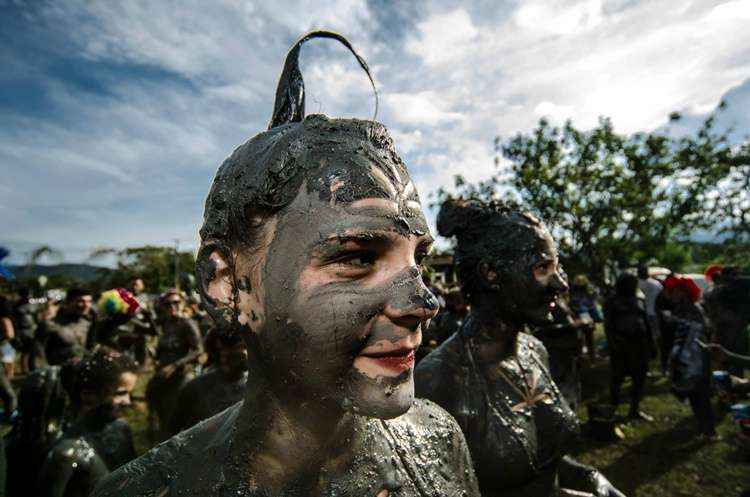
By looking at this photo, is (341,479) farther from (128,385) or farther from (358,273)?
(128,385)

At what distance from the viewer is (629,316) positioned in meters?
8.29

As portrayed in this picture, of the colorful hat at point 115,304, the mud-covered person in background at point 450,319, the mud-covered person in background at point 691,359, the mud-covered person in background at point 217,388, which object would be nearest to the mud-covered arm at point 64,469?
the mud-covered person in background at point 217,388

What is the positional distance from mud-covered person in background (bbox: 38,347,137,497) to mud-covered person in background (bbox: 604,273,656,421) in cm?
819

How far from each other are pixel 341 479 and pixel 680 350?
757cm

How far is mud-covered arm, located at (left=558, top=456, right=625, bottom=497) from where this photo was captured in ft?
9.18

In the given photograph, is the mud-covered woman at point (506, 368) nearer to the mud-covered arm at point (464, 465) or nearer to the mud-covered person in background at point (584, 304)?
the mud-covered arm at point (464, 465)

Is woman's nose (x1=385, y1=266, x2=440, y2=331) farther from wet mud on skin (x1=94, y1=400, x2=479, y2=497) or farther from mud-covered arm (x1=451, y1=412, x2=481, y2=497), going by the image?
mud-covered arm (x1=451, y1=412, x2=481, y2=497)

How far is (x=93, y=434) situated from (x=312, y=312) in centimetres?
315

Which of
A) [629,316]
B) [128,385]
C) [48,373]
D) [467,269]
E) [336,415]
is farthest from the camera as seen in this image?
[629,316]

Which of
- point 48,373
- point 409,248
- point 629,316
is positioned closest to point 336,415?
point 409,248

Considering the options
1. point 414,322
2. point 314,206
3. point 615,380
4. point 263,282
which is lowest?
point 615,380

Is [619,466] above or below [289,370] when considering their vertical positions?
below

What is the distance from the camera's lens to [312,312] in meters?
1.16

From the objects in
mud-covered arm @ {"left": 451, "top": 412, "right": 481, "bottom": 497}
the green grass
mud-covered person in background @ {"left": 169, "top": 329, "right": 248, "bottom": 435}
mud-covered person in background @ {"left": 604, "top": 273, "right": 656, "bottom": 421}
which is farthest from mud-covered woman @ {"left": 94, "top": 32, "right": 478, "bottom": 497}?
mud-covered person in background @ {"left": 604, "top": 273, "right": 656, "bottom": 421}
